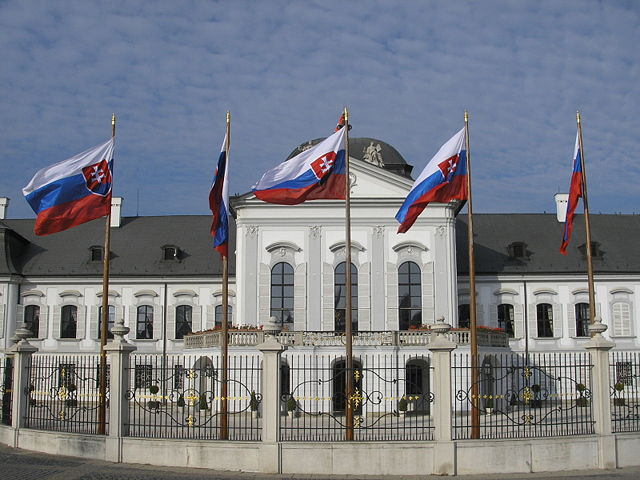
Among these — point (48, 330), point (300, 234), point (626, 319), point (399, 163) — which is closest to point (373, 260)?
point (300, 234)

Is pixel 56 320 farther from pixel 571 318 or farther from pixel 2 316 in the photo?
pixel 571 318

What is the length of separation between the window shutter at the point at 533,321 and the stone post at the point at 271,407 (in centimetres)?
2704

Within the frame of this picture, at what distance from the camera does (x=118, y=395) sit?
56.6 feet

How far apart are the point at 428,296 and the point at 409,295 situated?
868 millimetres

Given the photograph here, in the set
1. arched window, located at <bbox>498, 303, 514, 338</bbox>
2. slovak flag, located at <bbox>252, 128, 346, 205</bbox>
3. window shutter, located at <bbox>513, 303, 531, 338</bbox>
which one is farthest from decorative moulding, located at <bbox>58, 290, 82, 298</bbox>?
slovak flag, located at <bbox>252, 128, 346, 205</bbox>

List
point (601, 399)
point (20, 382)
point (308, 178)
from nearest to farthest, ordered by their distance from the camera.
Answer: point (601, 399)
point (20, 382)
point (308, 178)

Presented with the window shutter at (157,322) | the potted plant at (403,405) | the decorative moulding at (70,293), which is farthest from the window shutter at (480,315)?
the decorative moulding at (70,293)

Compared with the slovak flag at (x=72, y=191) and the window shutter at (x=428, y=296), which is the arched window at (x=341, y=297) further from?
the slovak flag at (x=72, y=191)

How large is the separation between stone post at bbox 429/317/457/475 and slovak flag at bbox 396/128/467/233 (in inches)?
203

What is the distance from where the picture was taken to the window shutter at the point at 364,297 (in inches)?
1364

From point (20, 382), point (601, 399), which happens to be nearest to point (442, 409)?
point (601, 399)

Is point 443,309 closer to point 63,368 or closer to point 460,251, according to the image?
point 460,251

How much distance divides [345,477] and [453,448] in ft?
7.36

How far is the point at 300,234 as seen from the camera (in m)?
35.4
